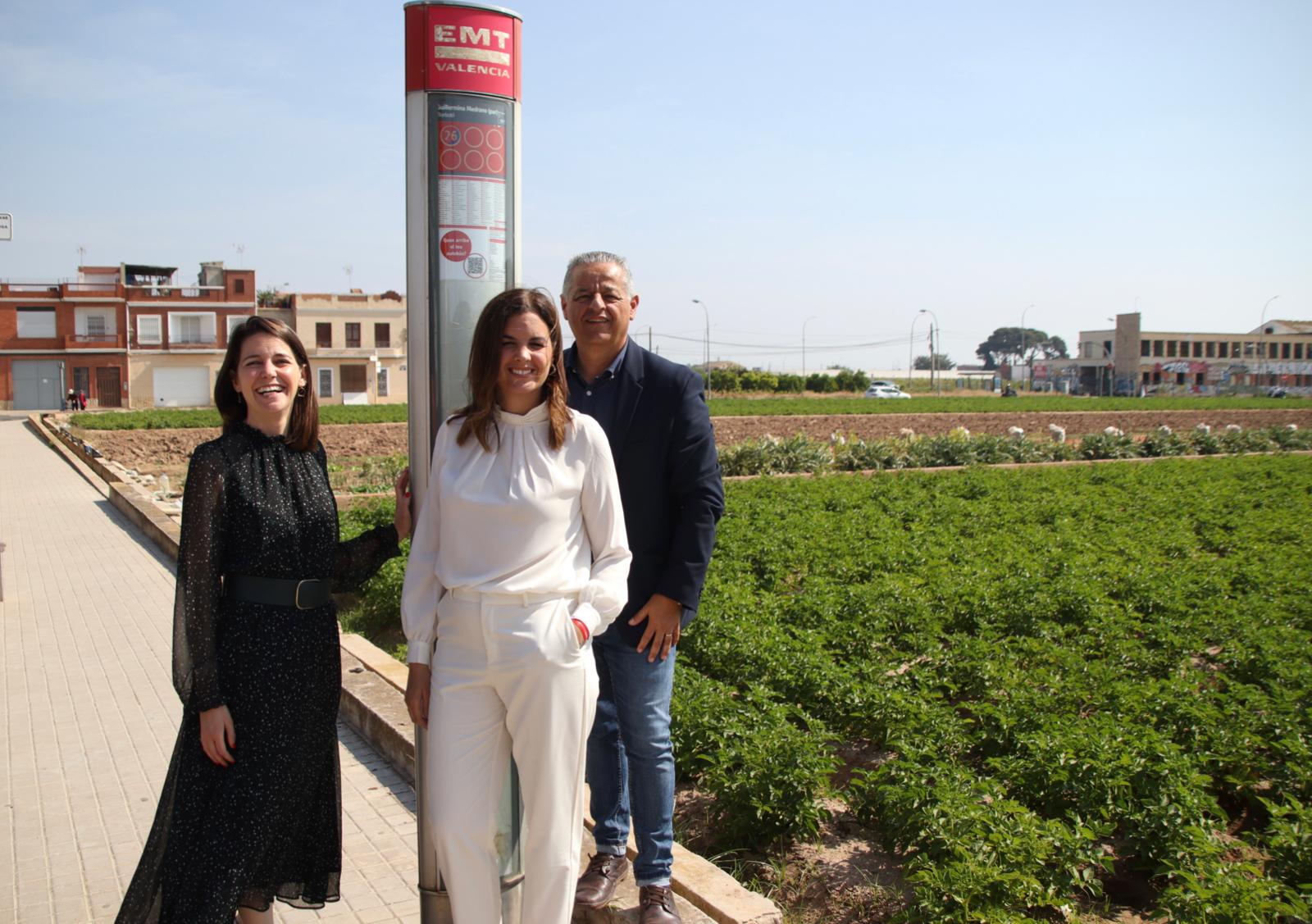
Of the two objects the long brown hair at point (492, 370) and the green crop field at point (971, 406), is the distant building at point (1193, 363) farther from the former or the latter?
the long brown hair at point (492, 370)

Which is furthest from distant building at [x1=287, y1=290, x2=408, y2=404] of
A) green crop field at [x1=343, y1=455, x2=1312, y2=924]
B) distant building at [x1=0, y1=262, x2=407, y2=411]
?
green crop field at [x1=343, y1=455, x2=1312, y2=924]

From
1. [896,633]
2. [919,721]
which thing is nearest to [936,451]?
[896,633]

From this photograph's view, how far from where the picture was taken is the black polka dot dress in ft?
9.60

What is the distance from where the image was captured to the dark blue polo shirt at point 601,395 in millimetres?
3342

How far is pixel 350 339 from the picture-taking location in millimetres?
64562

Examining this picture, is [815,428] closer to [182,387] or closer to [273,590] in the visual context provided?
[273,590]

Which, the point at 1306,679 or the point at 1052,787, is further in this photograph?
the point at 1306,679

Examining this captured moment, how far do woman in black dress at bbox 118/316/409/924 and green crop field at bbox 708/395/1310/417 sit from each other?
35.8 meters

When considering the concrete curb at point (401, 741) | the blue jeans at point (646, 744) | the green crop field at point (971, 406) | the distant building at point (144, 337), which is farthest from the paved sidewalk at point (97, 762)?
the distant building at point (144, 337)

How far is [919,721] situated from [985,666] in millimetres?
1114

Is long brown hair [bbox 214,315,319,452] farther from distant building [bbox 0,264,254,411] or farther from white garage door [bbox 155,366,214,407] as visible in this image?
white garage door [bbox 155,366,214,407]

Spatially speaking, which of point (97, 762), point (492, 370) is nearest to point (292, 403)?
point (492, 370)

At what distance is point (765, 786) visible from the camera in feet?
14.2

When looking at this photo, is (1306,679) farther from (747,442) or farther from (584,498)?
(747,442)
